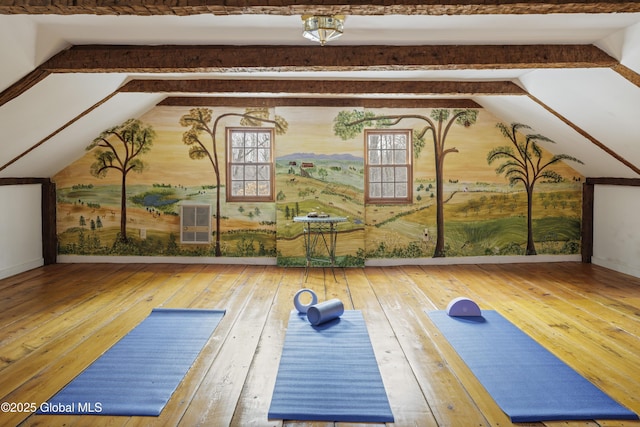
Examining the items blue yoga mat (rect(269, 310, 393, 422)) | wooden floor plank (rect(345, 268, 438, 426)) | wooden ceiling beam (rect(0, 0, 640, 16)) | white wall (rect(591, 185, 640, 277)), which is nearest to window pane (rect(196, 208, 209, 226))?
wooden floor plank (rect(345, 268, 438, 426))

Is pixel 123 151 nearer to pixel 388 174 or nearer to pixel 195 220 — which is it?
pixel 195 220

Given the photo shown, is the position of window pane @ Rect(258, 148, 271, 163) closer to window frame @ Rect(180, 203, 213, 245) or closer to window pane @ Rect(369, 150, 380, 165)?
window frame @ Rect(180, 203, 213, 245)

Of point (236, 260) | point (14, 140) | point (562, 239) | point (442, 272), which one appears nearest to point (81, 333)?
point (14, 140)

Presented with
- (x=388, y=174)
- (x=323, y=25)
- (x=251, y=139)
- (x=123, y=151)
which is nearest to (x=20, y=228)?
(x=123, y=151)

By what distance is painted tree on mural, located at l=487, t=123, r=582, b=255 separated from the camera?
8602 mm

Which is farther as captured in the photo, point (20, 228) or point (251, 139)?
point (251, 139)

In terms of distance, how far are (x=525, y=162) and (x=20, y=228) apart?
750 centimetres

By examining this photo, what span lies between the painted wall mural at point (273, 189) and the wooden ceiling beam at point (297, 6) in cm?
501

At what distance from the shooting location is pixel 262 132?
28.4 feet

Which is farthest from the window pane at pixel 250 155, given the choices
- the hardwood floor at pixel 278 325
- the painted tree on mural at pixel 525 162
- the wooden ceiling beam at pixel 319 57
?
the painted tree on mural at pixel 525 162

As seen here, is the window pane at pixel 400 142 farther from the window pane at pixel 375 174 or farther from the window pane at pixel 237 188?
the window pane at pixel 237 188

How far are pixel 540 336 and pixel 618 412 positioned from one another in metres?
1.56

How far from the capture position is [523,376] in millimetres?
3936

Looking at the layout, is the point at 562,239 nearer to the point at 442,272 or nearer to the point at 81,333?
the point at 442,272
